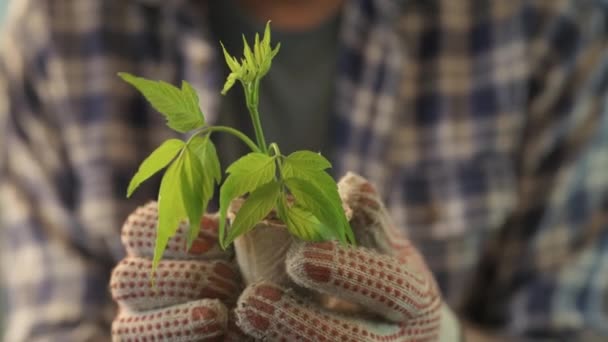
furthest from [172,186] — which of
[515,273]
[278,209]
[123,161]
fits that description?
[515,273]

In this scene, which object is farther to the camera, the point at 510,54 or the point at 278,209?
the point at 510,54

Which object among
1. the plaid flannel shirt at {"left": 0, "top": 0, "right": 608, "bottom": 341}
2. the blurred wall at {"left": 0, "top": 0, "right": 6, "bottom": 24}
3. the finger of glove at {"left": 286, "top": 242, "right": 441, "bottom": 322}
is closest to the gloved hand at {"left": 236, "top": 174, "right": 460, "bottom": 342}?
the finger of glove at {"left": 286, "top": 242, "right": 441, "bottom": 322}

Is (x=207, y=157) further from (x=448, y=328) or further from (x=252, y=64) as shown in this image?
(x=448, y=328)

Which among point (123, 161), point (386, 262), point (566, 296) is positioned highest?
point (386, 262)

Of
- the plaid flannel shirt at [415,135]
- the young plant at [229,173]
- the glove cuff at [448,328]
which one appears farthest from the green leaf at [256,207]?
the plaid flannel shirt at [415,135]

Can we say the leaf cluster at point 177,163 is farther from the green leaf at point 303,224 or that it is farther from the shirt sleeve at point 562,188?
the shirt sleeve at point 562,188

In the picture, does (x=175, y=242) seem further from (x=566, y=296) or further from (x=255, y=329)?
(x=566, y=296)
